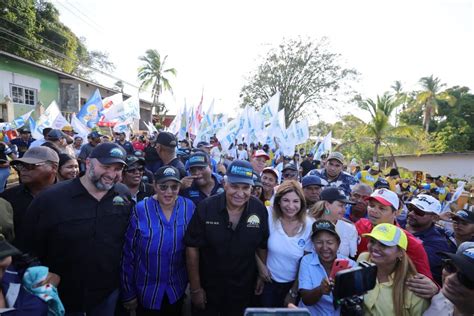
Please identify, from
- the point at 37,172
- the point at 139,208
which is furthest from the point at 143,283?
the point at 37,172

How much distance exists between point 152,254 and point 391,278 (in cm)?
203

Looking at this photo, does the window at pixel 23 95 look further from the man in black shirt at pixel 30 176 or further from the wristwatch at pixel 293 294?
the wristwatch at pixel 293 294

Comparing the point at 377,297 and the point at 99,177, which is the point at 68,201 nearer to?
the point at 99,177

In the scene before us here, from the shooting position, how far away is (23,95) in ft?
58.5

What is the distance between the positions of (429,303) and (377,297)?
352 millimetres

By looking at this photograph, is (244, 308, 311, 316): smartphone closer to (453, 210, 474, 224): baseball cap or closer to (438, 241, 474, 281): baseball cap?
(438, 241, 474, 281): baseball cap

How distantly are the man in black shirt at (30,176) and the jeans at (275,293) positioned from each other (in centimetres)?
243

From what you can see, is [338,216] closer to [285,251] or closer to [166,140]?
[285,251]

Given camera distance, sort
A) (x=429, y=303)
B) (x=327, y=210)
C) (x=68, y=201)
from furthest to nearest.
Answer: (x=327, y=210)
(x=68, y=201)
(x=429, y=303)

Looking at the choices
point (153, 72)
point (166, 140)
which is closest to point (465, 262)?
point (166, 140)

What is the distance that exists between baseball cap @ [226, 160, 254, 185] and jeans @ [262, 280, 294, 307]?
103 cm

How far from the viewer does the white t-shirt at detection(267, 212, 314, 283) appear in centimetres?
283

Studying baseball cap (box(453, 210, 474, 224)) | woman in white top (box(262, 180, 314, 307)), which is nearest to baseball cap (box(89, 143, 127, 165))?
woman in white top (box(262, 180, 314, 307))

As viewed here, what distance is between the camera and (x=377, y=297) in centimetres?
232
